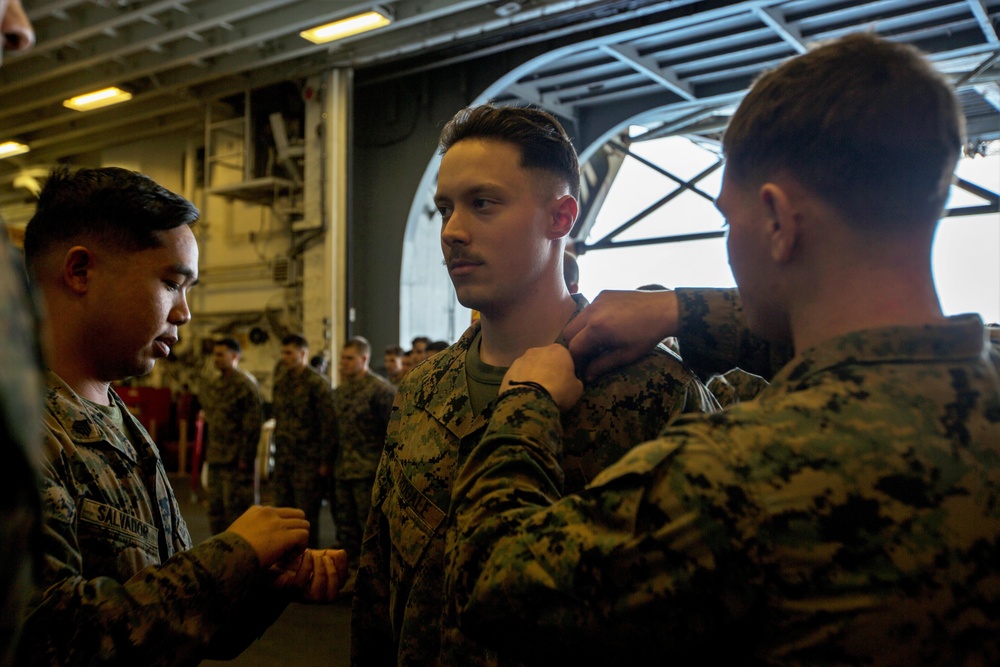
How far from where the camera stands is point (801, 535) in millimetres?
858

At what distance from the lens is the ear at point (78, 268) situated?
149 centimetres

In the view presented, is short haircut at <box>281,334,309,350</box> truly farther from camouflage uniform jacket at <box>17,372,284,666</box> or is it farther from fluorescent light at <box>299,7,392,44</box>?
camouflage uniform jacket at <box>17,372,284,666</box>

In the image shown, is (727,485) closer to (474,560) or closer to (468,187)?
(474,560)

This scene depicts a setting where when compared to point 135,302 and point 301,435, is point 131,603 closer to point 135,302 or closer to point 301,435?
point 135,302

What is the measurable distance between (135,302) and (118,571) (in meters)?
0.54

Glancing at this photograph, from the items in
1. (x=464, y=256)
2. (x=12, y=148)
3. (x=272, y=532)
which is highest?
(x=12, y=148)

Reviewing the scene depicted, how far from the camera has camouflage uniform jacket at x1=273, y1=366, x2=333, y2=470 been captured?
21.2 ft

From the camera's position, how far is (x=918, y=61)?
960 mm

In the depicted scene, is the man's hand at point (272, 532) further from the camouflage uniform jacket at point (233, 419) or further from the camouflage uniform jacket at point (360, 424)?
the camouflage uniform jacket at point (233, 419)

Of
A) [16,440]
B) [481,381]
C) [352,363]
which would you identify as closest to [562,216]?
[481,381]

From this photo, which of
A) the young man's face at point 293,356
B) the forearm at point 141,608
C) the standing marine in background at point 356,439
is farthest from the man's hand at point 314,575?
the young man's face at point 293,356

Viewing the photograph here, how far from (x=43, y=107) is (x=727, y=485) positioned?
41.7 ft

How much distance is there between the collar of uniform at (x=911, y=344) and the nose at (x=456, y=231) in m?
0.88

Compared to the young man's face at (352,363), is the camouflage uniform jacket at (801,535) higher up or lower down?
lower down
